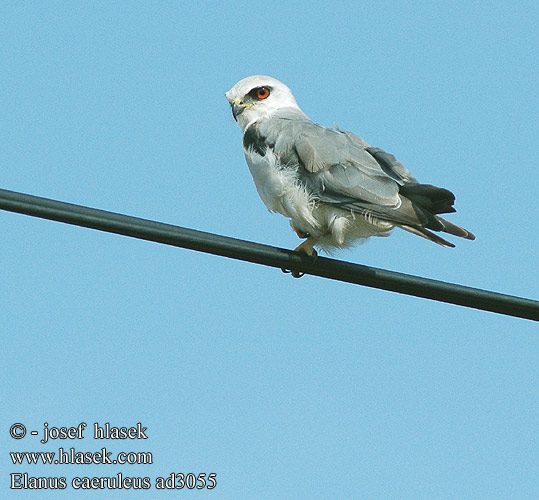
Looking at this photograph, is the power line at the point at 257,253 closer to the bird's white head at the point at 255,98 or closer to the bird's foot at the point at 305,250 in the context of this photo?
the bird's foot at the point at 305,250

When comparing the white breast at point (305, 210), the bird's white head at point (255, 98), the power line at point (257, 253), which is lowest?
the power line at point (257, 253)

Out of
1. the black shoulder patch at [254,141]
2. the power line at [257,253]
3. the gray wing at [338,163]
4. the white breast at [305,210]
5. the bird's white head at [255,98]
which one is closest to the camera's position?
the power line at [257,253]

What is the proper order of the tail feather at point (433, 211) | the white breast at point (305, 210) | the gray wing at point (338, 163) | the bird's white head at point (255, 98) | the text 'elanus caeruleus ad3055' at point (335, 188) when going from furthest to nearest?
the bird's white head at point (255, 98)
the white breast at point (305, 210)
the gray wing at point (338, 163)
the text 'elanus caeruleus ad3055' at point (335, 188)
the tail feather at point (433, 211)

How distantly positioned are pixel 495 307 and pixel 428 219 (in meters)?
1.18

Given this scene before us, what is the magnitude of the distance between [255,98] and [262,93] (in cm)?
9

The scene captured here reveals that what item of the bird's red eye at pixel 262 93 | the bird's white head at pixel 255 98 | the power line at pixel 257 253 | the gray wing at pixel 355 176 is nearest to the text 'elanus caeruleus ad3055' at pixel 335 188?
the gray wing at pixel 355 176

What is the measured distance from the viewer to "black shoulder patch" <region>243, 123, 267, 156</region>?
6.97 m

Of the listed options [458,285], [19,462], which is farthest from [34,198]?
[19,462]

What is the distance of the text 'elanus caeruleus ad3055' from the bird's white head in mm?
630

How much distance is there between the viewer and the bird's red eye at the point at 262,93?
7.99 meters

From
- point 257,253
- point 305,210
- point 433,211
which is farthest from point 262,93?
point 257,253

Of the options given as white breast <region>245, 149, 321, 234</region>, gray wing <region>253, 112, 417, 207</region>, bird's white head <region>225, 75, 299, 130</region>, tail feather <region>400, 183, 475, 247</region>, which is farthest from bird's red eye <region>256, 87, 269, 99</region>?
tail feather <region>400, 183, 475, 247</region>

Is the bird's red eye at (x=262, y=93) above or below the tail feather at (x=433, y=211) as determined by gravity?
above

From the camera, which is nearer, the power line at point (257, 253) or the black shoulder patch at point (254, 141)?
the power line at point (257, 253)
